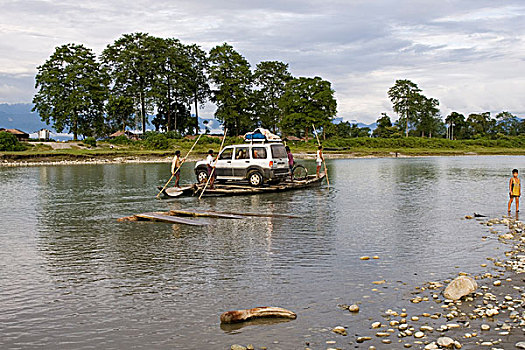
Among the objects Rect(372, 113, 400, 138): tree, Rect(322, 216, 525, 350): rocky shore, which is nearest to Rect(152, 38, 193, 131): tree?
Rect(372, 113, 400, 138): tree

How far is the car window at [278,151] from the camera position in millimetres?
25047

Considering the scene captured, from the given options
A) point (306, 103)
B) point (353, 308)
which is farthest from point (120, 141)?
point (353, 308)

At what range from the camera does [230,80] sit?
87938 mm

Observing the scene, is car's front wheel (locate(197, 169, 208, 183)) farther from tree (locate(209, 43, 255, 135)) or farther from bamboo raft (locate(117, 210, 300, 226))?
tree (locate(209, 43, 255, 135))

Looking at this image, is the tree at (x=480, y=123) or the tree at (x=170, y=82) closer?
the tree at (x=170, y=82)

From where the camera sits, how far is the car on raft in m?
24.8

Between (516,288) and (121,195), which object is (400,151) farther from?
(516,288)

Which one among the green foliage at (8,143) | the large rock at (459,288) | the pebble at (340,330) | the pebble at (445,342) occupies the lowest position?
the pebble at (340,330)

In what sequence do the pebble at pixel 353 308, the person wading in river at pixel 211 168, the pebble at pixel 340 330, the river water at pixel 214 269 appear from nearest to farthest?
1. the pebble at pixel 340 330
2. the river water at pixel 214 269
3. the pebble at pixel 353 308
4. the person wading in river at pixel 211 168

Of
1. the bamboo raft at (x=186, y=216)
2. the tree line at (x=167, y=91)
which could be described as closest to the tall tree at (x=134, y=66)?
the tree line at (x=167, y=91)

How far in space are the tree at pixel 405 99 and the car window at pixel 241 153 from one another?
322 feet

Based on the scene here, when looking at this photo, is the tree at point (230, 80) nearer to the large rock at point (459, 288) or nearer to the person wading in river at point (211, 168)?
the person wading in river at point (211, 168)

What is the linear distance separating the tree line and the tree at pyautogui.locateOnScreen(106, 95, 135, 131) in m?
0.17

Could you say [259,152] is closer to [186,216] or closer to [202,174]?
[202,174]
